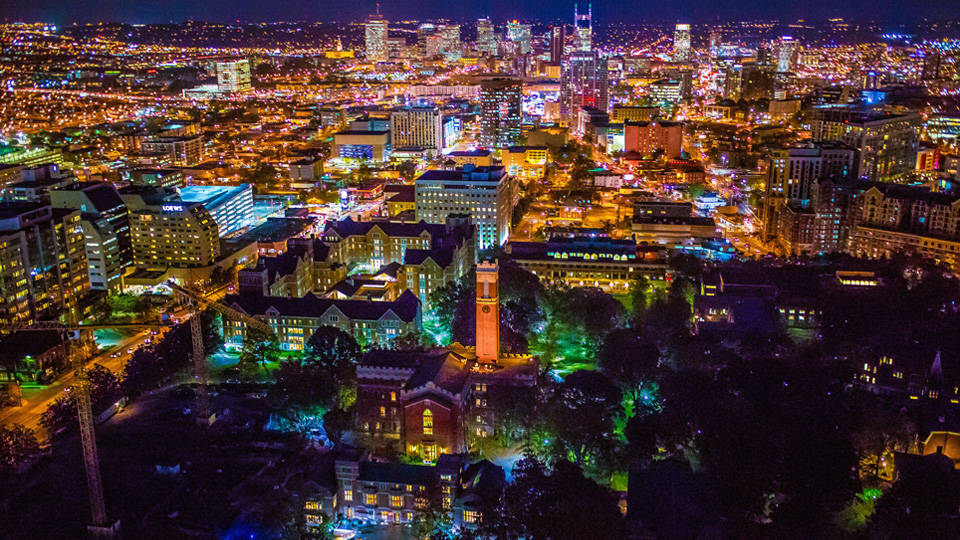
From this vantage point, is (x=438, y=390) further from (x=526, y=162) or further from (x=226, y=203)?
(x=526, y=162)

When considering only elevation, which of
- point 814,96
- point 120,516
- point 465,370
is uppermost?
point 814,96

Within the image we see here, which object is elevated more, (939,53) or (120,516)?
(939,53)

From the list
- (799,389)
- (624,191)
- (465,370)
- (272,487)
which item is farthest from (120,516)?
(624,191)

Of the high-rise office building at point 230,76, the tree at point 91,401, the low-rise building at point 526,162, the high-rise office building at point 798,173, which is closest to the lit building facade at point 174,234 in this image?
the tree at point 91,401

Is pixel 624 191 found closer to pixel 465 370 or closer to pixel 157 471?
pixel 465 370

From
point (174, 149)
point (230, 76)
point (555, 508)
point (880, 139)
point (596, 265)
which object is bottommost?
point (555, 508)

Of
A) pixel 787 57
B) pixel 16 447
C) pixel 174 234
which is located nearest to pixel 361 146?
pixel 174 234
